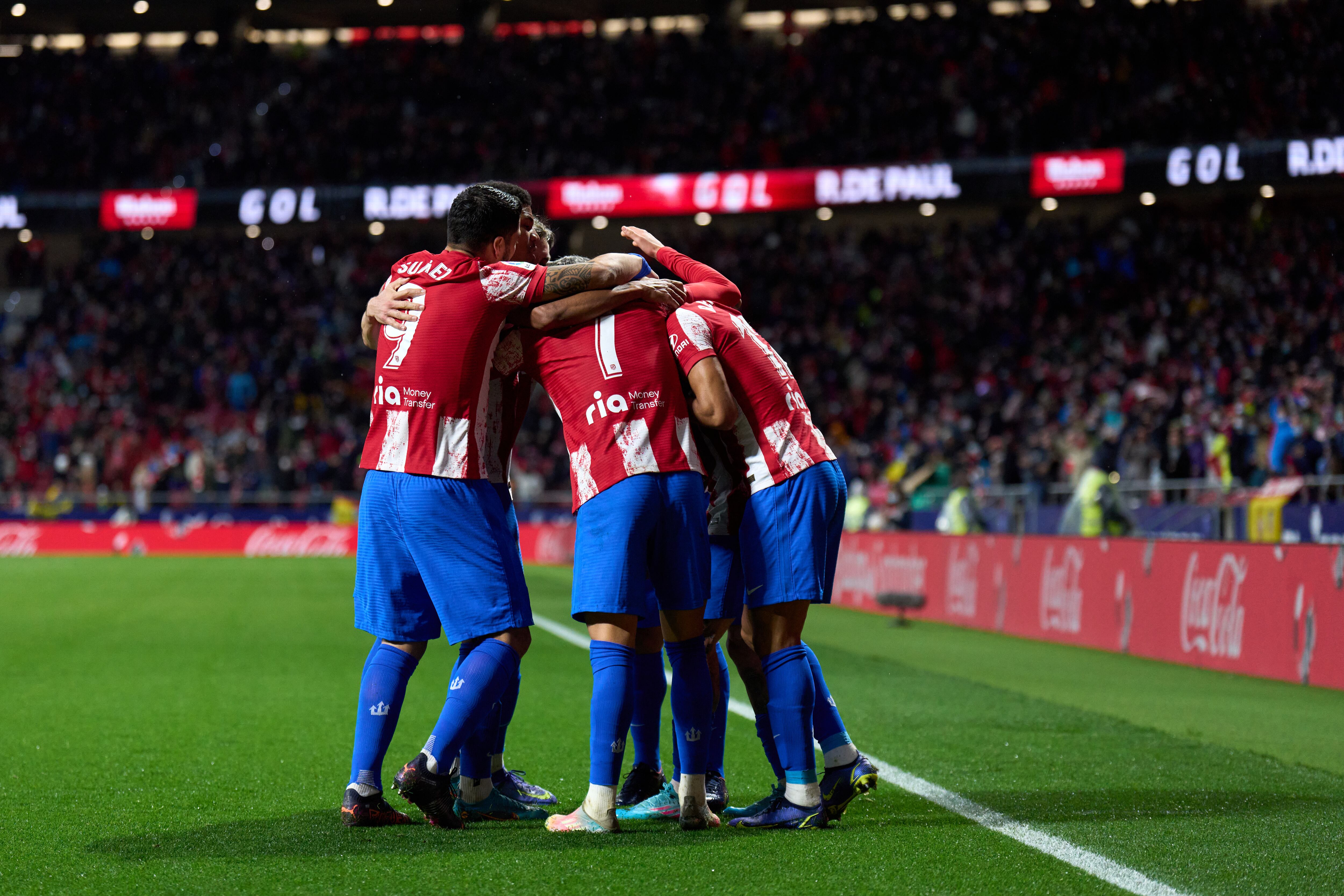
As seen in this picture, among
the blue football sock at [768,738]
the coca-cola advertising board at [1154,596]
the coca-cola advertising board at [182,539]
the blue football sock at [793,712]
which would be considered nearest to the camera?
the blue football sock at [793,712]

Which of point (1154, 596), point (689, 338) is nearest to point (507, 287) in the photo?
point (689, 338)

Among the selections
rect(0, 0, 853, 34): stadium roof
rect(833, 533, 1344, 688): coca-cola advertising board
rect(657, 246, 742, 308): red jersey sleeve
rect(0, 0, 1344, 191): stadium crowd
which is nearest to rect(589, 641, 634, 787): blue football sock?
rect(657, 246, 742, 308): red jersey sleeve

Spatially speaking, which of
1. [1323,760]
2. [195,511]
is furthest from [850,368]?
[1323,760]

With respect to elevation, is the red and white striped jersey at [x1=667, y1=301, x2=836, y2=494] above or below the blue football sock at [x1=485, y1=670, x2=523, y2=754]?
above

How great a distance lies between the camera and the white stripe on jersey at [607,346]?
4.55m

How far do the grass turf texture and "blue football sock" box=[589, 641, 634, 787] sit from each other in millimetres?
224

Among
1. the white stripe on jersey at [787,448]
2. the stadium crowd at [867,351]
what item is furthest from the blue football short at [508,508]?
the stadium crowd at [867,351]

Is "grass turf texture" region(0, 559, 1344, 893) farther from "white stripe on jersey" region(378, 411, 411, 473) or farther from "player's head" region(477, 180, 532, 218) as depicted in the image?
"player's head" region(477, 180, 532, 218)

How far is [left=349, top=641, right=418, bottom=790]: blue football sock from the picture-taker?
4.61 meters

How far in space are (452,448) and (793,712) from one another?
145 cm

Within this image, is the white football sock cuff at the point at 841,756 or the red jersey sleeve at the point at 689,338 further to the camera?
the white football sock cuff at the point at 841,756

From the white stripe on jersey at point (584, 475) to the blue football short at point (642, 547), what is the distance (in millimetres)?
28

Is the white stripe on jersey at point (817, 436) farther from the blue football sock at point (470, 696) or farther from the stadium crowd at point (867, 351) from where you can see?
the stadium crowd at point (867, 351)

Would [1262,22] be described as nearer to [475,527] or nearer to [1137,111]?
[1137,111]
